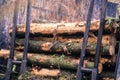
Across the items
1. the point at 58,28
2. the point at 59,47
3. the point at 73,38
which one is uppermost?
the point at 58,28

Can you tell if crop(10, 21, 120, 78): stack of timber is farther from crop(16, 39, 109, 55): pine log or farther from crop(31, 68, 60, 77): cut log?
crop(31, 68, 60, 77): cut log

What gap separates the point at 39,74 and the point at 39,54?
57cm

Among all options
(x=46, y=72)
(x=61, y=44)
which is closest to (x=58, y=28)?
(x=61, y=44)

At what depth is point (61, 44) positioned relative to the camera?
7.09m

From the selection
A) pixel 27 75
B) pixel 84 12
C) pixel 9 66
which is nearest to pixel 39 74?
pixel 27 75

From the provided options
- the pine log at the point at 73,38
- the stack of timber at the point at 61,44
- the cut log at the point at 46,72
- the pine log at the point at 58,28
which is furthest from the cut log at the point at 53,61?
the pine log at the point at 58,28

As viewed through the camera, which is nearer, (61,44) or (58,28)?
(61,44)

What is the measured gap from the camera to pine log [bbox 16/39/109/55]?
6.44 meters

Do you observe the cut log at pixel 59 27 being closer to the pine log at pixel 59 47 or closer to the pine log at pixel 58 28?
the pine log at pixel 58 28

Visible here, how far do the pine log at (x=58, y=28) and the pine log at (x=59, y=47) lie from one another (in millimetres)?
281

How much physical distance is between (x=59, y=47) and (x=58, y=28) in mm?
511

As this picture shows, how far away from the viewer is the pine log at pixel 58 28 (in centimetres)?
678

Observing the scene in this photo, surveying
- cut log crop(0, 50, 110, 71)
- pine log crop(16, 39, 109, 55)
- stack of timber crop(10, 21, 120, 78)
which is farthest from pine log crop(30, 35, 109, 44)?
cut log crop(0, 50, 110, 71)

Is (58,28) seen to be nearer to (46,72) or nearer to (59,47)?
(59,47)
